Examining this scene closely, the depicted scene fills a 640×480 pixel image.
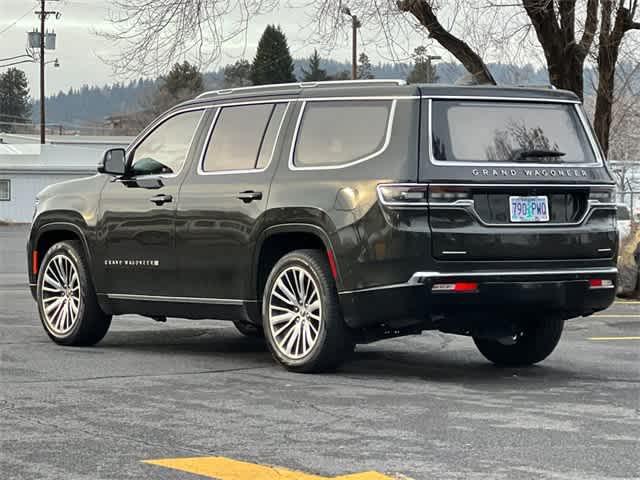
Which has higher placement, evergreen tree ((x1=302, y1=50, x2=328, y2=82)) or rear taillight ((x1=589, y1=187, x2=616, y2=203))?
evergreen tree ((x1=302, y1=50, x2=328, y2=82))

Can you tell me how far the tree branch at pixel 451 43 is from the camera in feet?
66.6

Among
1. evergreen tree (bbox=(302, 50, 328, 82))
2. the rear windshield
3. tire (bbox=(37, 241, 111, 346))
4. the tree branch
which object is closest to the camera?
the rear windshield

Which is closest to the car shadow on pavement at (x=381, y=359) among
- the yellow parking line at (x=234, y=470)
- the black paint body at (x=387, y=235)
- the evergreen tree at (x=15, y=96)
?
the black paint body at (x=387, y=235)

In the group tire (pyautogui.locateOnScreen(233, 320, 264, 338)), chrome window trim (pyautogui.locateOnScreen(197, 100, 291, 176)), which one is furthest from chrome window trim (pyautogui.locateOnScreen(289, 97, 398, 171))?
Result: tire (pyautogui.locateOnScreen(233, 320, 264, 338))

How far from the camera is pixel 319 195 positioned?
8.72 m

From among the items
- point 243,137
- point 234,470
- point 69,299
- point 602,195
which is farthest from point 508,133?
point 69,299

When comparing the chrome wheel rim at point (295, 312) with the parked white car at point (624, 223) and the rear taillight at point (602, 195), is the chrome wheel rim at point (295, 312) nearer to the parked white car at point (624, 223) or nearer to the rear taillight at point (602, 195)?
the rear taillight at point (602, 195)

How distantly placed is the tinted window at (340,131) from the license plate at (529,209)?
0.92m

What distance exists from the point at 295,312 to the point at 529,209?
1689mm

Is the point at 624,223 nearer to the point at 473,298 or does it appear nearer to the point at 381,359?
the point at 381,359

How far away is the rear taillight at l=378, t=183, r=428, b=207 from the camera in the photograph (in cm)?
824

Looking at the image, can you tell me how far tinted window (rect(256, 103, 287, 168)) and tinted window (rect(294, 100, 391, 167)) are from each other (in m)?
0.23

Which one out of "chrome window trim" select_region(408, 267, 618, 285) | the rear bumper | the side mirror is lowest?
the rear bumper

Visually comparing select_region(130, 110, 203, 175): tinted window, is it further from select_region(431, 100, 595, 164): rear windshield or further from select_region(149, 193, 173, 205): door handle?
select_region(431, 100, 595, 164): rear windshield
